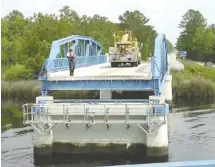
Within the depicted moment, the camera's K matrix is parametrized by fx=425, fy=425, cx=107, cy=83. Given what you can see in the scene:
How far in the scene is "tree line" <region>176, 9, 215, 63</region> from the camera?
48281 millimetres

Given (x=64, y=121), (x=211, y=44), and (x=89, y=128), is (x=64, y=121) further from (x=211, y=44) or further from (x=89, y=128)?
(x=211, y=44)

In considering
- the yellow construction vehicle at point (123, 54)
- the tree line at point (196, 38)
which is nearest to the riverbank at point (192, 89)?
the yellow construction vehicle at point (123, 54)

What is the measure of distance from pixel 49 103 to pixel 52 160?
1.54m

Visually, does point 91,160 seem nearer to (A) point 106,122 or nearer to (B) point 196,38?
(A) point 106,122

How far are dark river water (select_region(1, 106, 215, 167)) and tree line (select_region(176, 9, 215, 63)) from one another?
31.3 m

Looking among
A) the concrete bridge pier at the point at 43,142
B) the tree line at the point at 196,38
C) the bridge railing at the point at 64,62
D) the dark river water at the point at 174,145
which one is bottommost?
the dark river water at the point at 174,145

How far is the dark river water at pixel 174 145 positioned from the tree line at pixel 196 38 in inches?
1231

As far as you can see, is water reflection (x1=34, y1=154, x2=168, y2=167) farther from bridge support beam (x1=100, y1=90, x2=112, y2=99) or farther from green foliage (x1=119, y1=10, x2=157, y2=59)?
green foliage (x1=119, y1=10, x2=157, y2=59)

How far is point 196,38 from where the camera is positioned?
163 ft

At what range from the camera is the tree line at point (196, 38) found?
48281 millimetres

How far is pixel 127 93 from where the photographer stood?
25.5 m

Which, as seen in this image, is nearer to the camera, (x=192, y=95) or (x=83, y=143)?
(x=83, y=143)

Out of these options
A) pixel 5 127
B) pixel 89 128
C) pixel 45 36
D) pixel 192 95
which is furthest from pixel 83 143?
pixel 45 36

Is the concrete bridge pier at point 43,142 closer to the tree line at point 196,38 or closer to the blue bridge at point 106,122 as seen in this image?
the blue bridge at point 106,122
